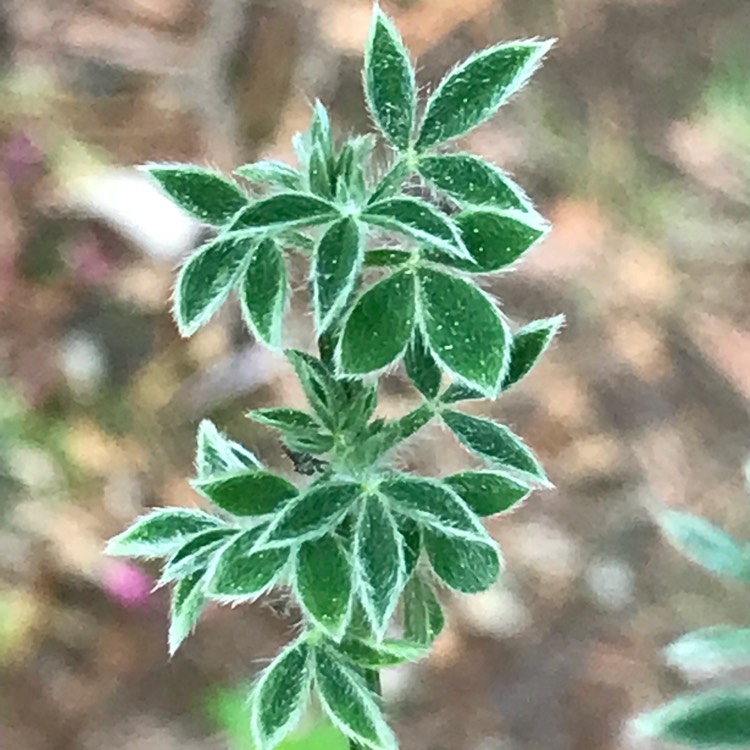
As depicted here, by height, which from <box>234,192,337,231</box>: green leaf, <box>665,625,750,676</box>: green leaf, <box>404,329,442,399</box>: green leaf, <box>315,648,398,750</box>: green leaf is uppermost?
<box>234,192,337,231</box>: green leaf

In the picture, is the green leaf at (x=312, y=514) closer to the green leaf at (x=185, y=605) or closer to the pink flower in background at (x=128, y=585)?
the green leaf at (x=185, y=605)

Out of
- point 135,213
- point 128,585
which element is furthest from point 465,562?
point 135,213

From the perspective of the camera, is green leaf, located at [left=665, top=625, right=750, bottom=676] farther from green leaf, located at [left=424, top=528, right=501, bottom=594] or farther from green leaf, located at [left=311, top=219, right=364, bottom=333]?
green leaf, located at [left=311, top=219, right=364, bottom=333]

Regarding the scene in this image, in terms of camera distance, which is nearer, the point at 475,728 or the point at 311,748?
the point at 311,748

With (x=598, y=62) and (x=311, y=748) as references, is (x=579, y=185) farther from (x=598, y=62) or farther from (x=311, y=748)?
(x=311, y=748)

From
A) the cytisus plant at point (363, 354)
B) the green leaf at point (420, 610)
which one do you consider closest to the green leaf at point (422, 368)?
the cytisus plant at point (363, 354)

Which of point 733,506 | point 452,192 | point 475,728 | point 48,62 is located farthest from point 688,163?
point 452,192

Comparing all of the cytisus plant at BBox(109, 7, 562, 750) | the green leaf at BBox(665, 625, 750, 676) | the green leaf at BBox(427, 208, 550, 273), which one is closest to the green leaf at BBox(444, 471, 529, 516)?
the cytisus plant at BBox(109, 7, 562, 750)
